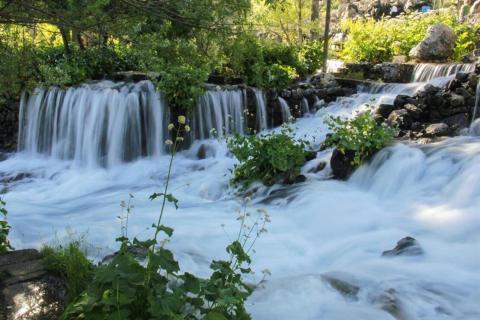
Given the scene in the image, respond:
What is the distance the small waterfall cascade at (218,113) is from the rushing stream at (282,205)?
0.03 metres

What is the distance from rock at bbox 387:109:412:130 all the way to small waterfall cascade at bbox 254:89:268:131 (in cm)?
341

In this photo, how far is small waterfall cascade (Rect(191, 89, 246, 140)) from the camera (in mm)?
11664

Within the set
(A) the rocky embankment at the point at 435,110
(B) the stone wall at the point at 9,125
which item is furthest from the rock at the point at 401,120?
(B) the stone wall at the point at 9,125

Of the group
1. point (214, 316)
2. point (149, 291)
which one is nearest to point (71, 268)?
point (149, 291)

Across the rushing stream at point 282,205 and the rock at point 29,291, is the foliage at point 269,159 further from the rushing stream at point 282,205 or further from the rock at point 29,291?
the rock at point 29,291

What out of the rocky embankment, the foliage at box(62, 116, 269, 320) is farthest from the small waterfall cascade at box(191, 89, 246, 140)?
the foliage at box(62, 116, 269, 320)

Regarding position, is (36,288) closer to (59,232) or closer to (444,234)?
(59,232)

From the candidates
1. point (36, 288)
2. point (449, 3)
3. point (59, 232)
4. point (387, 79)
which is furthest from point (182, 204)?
point (449, 3)

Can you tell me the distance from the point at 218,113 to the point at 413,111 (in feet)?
14.5

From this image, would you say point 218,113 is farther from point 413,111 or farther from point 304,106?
point 413,111

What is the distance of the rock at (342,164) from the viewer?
328 inches

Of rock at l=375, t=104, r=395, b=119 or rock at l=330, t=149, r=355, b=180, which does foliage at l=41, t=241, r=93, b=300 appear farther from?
rock at l=375, t=104, r=395, b=119

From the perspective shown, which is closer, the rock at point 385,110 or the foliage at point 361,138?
the foliage at point 361,138

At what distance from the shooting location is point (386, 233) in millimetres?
6141
